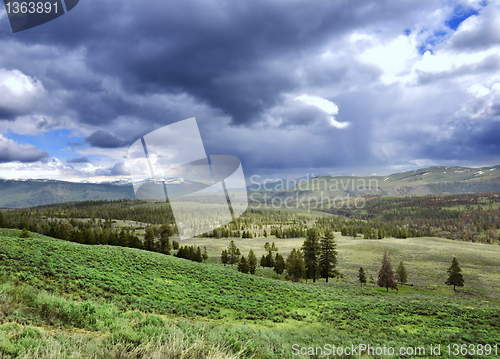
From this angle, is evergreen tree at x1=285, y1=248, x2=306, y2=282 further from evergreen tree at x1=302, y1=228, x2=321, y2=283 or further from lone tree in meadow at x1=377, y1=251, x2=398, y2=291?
lone tree in meadow at x1=377, y1=251, x2=398, y2=291

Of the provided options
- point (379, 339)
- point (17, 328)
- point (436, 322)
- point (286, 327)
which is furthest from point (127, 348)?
point (436, 322)

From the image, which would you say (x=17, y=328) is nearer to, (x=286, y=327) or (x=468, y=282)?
(x=286, y=327)

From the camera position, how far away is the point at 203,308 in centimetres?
1677

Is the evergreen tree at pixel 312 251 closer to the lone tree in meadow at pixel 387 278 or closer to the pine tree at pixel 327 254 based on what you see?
the pine tree at pixel 327 254

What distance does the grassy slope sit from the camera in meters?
9.38

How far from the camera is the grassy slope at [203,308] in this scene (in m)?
9.38

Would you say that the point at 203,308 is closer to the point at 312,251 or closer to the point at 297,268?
the point at 297,268
